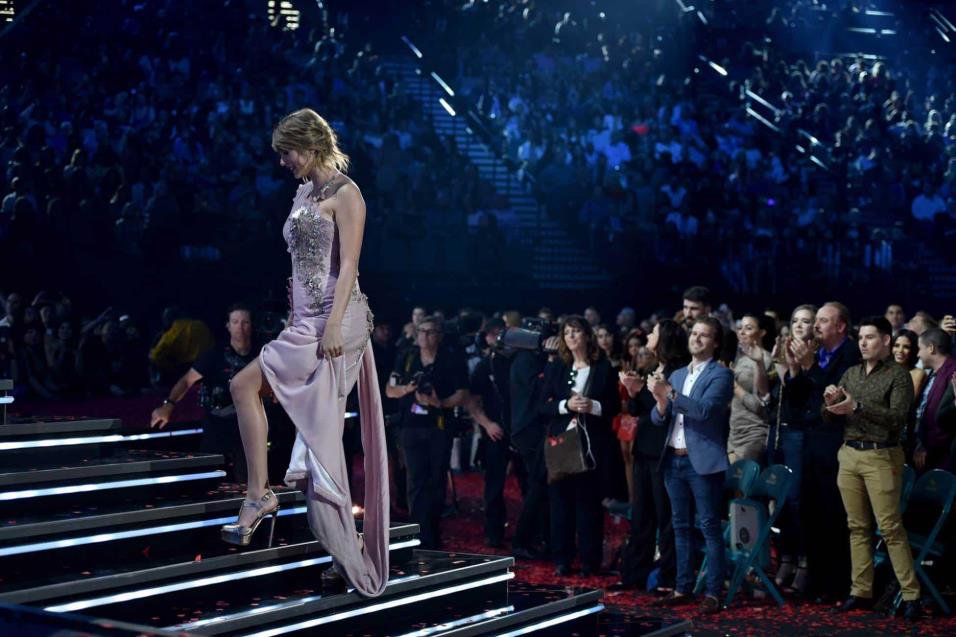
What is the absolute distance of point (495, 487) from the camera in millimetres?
9445

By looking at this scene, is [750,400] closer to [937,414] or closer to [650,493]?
[650,493]

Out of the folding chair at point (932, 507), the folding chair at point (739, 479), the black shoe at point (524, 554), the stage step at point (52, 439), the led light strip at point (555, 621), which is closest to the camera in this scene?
the stage step at point (52, 439)

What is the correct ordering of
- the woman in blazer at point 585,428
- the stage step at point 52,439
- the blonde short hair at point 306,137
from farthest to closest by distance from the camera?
the woman in blazer at point 585,428, the stage step at point 52,439, the blonde short hair at point 306,137

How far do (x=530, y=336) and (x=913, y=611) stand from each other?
3055mm

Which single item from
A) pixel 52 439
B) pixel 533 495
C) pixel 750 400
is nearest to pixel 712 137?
pixel 533 495

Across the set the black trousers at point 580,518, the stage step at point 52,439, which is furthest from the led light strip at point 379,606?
the black trousers at point 580,518

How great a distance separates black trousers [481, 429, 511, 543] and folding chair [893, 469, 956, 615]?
9.70ft

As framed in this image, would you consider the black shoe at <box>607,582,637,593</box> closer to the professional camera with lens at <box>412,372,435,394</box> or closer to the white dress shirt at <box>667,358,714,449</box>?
the white dress shirt at <box>667,358,714,449</box>

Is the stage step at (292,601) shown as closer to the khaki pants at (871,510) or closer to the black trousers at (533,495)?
the khaki pants at (871,510)

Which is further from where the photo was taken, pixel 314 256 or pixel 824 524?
pixel 824 524

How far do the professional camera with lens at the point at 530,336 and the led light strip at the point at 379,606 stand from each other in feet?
9.86

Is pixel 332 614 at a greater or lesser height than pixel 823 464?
lesser

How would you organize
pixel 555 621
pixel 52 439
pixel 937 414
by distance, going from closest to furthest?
pixel 52 439 → pixel 555 621 → pixel 937 414

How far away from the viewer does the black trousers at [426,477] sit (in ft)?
29.2
